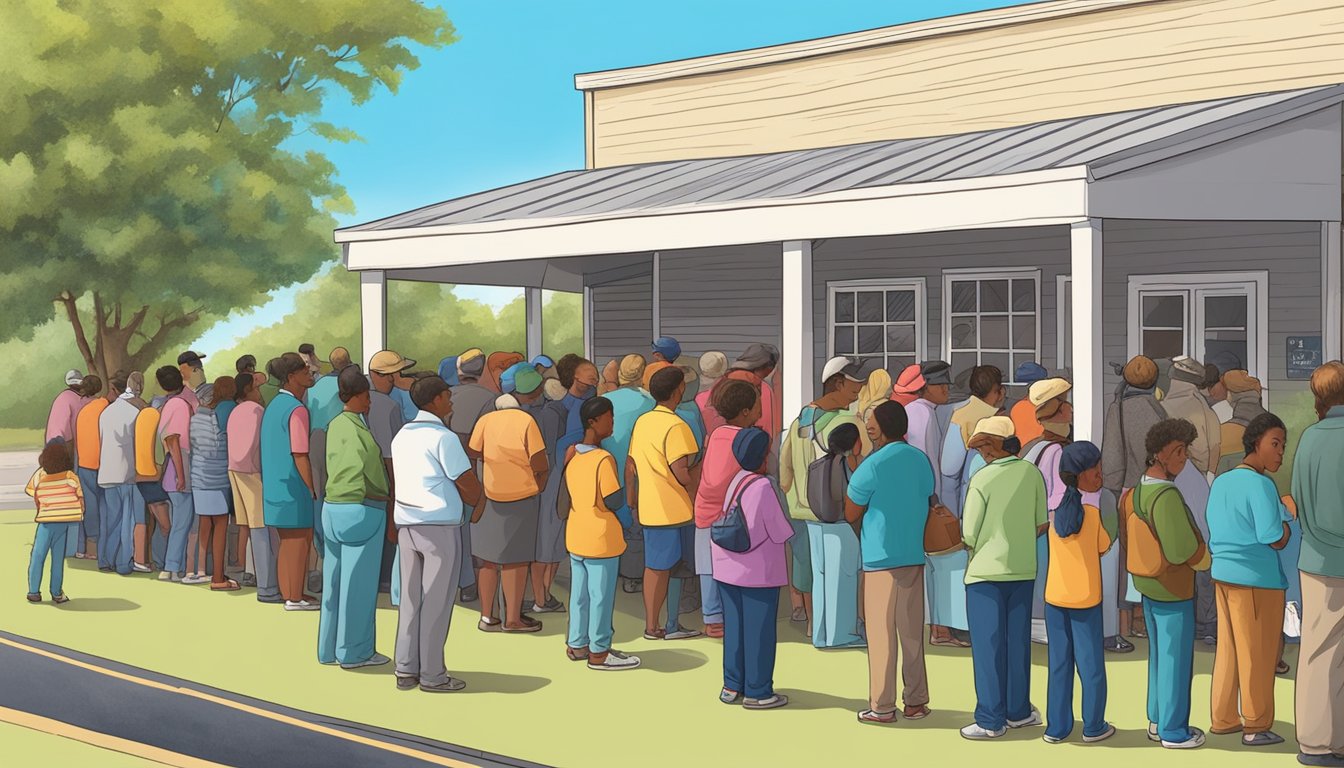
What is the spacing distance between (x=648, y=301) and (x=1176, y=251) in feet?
22.6

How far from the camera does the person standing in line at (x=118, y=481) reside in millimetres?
12688

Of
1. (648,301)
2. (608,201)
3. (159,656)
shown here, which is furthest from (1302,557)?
(648,301)

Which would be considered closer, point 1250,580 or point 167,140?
point 1250,580

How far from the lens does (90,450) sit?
43.2ft

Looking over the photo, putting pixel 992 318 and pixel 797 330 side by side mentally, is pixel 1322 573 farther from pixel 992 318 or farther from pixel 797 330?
pixel 992 318

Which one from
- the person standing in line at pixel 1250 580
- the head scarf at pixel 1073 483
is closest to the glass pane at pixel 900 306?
the person standing in line at pixel 1250 580

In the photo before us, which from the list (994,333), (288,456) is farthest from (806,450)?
(994,333)

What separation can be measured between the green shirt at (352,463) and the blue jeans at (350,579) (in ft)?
0.33

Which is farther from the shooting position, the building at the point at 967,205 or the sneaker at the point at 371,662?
the building at the point at 967,205

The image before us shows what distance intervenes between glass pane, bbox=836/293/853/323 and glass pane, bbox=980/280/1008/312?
161 centimetres

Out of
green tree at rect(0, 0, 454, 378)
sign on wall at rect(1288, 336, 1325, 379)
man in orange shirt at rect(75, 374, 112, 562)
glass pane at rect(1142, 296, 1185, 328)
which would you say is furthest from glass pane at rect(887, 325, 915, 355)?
green tree at rect(0, 0, 454, 378)

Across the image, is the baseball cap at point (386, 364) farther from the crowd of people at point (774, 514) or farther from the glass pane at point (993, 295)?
the glass pane at point (993, 295)

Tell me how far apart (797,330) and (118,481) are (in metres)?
5.75

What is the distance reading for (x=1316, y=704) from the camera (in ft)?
23.3
